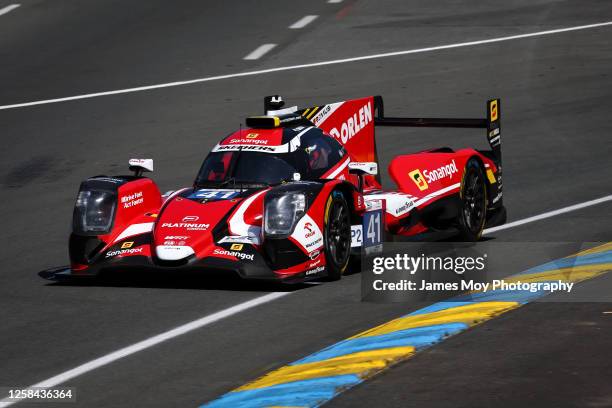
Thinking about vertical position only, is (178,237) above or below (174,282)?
above

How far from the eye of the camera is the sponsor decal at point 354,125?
1558 centimetres

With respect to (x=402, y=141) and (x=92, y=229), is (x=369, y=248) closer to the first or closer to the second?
(x=92, y=229)

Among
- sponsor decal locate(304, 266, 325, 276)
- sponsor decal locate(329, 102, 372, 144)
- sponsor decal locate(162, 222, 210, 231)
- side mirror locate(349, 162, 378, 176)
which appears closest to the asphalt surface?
sponsor decal locate(304, 266, 325, 276)

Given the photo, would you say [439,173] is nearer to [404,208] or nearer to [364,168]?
[404,208]

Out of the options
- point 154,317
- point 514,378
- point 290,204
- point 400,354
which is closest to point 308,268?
point 290,204

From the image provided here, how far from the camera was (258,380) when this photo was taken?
9.53 metres

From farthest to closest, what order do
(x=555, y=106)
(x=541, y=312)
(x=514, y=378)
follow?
(x=555, y=106) → (x=541, y=312) → (x=514, y=378)

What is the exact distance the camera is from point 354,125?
15766 millimetres

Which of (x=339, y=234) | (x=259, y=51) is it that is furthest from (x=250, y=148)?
(x=259, y=51)

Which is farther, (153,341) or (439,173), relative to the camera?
(439,173)

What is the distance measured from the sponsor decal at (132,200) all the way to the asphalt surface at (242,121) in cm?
81

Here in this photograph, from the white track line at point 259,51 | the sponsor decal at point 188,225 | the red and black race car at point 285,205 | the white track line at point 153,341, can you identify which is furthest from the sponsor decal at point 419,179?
the white track line at point 259,51

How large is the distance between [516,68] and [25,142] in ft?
32.0

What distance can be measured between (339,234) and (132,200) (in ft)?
6.66
